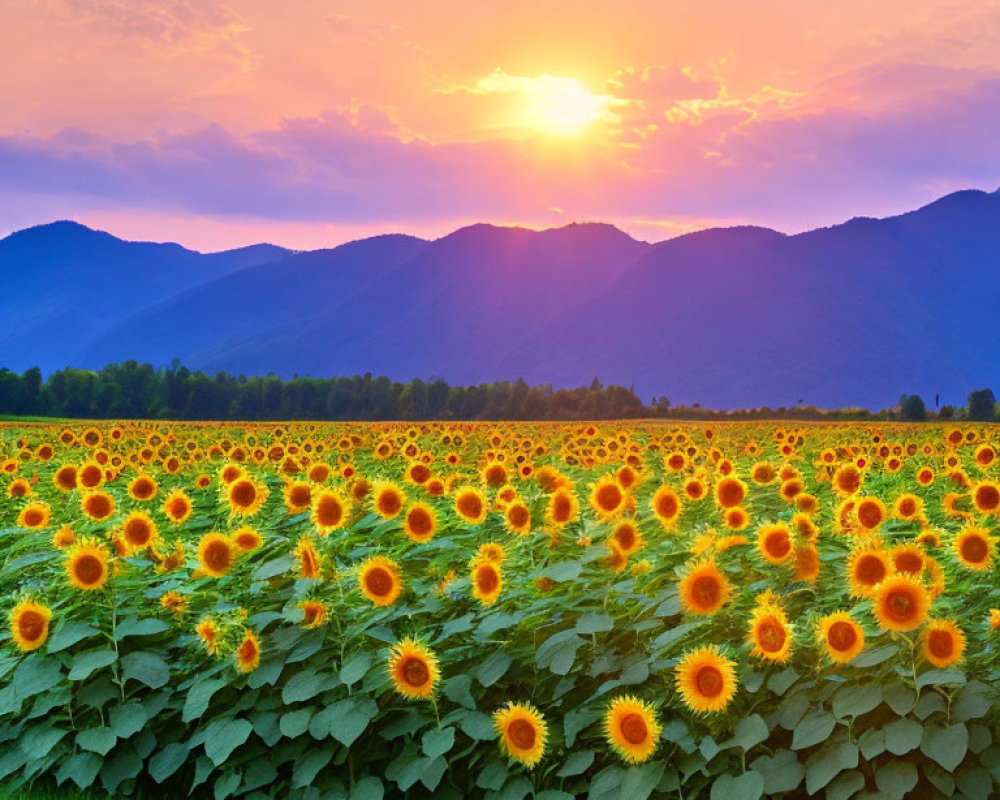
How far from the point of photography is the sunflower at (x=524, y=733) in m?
5.08

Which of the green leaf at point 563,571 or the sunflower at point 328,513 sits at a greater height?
the sunflower at point 328,513

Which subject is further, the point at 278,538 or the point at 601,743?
the point at 278,538

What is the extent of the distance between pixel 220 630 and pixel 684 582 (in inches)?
108

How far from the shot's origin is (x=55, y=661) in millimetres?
6352

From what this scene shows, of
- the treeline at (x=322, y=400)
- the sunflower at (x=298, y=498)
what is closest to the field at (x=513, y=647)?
the sunflower at (x=298, y=498)

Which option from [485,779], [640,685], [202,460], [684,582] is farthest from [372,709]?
[202,460]

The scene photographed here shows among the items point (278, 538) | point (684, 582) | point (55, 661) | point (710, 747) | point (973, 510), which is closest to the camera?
point (710, 747)

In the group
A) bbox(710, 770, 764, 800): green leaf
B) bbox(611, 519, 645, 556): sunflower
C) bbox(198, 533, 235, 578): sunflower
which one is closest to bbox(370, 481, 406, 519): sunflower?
bbox(198, 533, 235, 578): sunflower

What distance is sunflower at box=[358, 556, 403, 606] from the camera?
571 centimetres

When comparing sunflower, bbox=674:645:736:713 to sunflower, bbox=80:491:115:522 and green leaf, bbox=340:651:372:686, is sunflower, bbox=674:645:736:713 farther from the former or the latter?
sunflower, bbox=80:491:115:522

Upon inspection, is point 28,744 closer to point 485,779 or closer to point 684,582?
point 485,779

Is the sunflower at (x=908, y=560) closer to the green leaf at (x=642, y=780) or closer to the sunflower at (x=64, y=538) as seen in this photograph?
the green leaf at (x=642, y=780)

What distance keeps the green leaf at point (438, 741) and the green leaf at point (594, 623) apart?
0.87 metres

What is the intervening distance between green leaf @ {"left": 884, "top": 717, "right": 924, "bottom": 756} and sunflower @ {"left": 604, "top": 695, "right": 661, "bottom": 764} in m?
1.04
